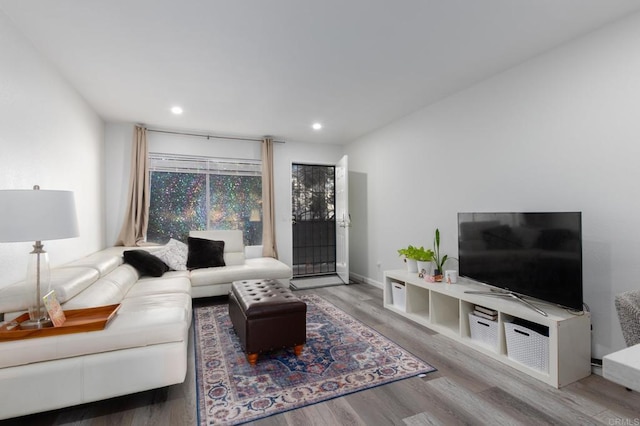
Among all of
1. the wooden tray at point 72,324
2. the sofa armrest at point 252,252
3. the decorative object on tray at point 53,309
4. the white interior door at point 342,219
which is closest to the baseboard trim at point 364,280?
the white interior door at point 342,219

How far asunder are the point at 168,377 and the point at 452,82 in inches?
139

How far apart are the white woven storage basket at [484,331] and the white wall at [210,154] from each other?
339cm

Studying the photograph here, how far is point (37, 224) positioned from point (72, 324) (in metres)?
0.63

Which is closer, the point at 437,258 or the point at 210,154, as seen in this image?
the point at 437,258

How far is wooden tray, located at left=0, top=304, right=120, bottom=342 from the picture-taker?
1644 millimetres

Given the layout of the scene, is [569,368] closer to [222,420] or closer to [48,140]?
[222,420]

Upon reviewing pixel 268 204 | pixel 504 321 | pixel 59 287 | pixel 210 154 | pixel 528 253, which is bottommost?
pixel 504 321

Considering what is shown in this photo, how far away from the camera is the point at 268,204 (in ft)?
17.1

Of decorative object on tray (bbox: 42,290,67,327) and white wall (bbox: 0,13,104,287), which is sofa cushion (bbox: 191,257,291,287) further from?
decorative object on tray (bbox: 42,290,67,327)

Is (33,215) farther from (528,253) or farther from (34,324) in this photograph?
(528,253)

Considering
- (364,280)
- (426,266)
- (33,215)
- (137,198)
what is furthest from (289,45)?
(364,280)

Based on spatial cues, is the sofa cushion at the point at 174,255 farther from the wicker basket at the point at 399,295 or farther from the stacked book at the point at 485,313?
the stacked book at the point at 485,313

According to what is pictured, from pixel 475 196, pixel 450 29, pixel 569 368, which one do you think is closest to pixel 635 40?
pixel 450 29

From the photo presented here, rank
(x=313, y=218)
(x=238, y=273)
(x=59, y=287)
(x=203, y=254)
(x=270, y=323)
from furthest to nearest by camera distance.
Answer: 1. (x=313, y=218)
2. (x=203, y=254)
3. (x=238, y=273)
4. (x=270, y=323)
5. (x=59, y=287)
